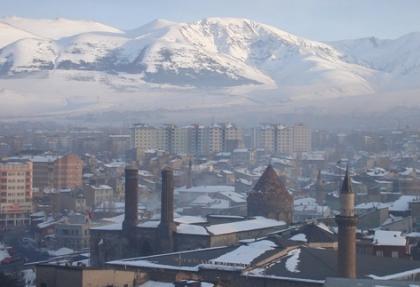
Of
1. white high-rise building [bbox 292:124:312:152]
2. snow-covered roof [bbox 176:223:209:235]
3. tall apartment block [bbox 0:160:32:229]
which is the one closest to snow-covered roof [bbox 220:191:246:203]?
tall apartment block [bbox 0:160:32:229]

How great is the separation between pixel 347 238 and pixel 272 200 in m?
12.5

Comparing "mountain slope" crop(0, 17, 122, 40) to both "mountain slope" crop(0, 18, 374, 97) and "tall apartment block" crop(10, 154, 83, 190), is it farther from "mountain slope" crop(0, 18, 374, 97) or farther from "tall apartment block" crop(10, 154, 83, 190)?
"tall apartment block" crop(10, 154, 83, 190)

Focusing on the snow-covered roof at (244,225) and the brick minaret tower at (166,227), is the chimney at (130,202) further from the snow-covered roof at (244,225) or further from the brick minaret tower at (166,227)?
the snow-covered roof at (244,225)

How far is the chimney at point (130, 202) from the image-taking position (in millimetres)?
29953

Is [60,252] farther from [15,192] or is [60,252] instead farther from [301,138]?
[301,138]

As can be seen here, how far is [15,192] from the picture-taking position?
167 ft

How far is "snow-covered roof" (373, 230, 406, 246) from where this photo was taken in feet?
87.5

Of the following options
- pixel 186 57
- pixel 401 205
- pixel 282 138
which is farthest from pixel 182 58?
pixel 401 205

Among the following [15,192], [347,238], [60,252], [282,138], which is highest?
[282,138]

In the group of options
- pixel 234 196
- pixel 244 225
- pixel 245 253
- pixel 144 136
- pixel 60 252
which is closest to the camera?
pixel 245 253

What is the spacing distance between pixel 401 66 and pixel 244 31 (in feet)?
148

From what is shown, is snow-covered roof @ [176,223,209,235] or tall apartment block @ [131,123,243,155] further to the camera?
tall apartment block @ [131,123,243,155]

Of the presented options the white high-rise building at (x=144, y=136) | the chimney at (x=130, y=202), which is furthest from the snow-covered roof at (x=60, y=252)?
Answer: the white high-rise building at (x=144, y=136)

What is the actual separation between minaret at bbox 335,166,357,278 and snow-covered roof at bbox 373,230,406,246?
586 cm
